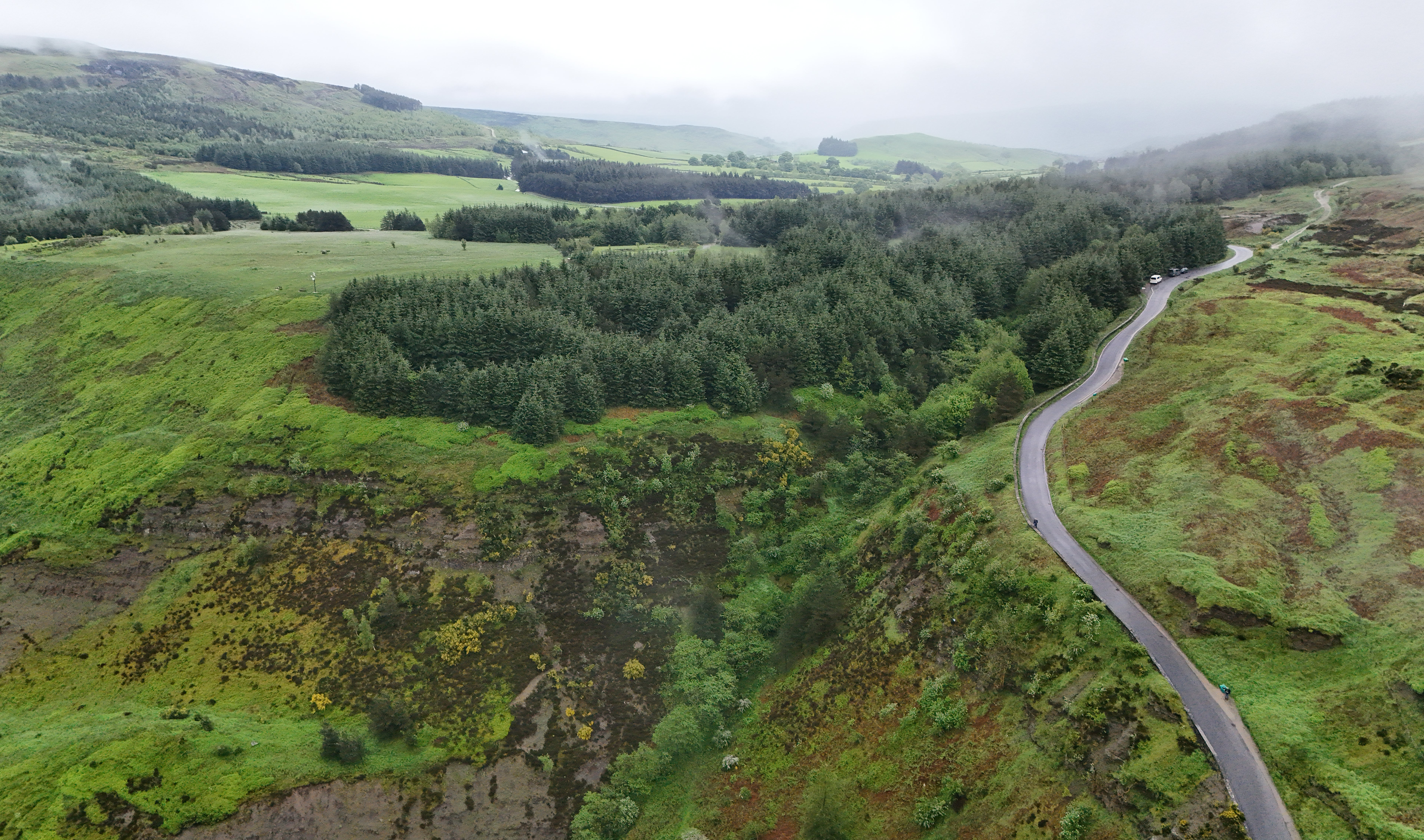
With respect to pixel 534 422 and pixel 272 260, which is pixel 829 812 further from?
pixel 272 260

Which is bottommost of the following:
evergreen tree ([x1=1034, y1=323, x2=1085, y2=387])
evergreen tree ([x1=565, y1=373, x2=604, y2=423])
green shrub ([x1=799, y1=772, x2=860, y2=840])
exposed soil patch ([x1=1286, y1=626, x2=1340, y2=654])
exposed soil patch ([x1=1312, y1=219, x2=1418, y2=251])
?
green shrub ([x1=799, y1=772, x2=860, y2=840])

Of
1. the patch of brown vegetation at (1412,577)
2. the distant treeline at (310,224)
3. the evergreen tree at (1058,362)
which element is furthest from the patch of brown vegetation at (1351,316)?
the distant treeline at (310,224)

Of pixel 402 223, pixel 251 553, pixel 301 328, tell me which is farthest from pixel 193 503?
pixel 402 223

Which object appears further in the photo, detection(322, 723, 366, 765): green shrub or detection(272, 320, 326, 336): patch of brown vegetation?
detection(272, 320, 326, 336): patch of brown vegetation

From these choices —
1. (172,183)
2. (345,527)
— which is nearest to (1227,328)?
(345,527)

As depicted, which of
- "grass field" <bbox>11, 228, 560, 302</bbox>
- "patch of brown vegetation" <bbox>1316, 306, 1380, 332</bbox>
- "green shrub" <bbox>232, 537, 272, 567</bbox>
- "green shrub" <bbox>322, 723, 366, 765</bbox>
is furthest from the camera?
"grass field" <bbox>11, 228, 560, 302</bbox>

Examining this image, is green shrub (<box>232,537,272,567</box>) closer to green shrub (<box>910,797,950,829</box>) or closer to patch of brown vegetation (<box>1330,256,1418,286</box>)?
green shrub (<box>910,797,950,829</box>)

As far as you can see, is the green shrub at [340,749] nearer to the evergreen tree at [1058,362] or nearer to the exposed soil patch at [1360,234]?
the evergreen tree at [1058,362]

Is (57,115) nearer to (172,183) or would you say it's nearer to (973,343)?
(172,183)

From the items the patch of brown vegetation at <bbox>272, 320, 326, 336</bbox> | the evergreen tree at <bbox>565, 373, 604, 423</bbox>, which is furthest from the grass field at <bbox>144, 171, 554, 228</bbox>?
the evergreen tree at <bbox>565, 373, 604, 423</bbox>
